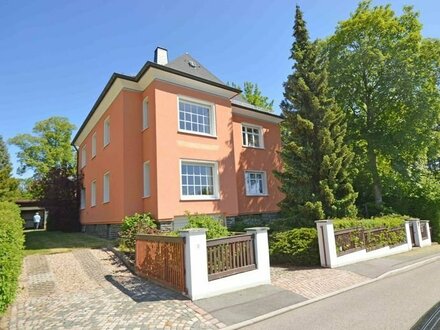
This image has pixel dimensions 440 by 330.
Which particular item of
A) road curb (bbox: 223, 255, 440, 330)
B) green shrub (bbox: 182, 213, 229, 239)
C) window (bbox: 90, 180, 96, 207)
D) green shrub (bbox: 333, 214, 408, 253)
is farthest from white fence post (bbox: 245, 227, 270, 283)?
window (bbox: 90, 180, 96, 207)

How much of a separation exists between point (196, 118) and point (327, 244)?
28.9 feet

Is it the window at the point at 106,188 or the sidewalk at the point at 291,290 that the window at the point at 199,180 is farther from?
the sidewalk at the point at 291,290

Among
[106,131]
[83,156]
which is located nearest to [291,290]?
[106,131]

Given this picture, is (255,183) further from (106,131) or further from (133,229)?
(106,131)

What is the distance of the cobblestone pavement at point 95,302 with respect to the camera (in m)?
5.87

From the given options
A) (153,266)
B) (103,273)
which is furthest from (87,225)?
(153,266)

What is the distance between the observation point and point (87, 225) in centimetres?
2161

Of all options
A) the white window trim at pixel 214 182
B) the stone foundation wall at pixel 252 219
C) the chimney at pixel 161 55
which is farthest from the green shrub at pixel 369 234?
the chimney at pixel 161 55

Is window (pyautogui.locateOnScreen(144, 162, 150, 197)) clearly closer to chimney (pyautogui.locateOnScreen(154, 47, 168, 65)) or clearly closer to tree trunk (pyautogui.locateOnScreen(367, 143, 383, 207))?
chimney (pyautogui.locateOnScreen(154, 47, 168, 65))

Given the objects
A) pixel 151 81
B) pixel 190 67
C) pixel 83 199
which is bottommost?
pixel 83 199

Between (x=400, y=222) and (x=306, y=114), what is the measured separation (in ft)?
24.2

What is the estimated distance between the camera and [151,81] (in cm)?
1502

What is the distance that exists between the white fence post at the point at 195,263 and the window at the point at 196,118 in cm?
858

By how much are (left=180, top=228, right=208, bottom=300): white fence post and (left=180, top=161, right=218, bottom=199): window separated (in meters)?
7.33
